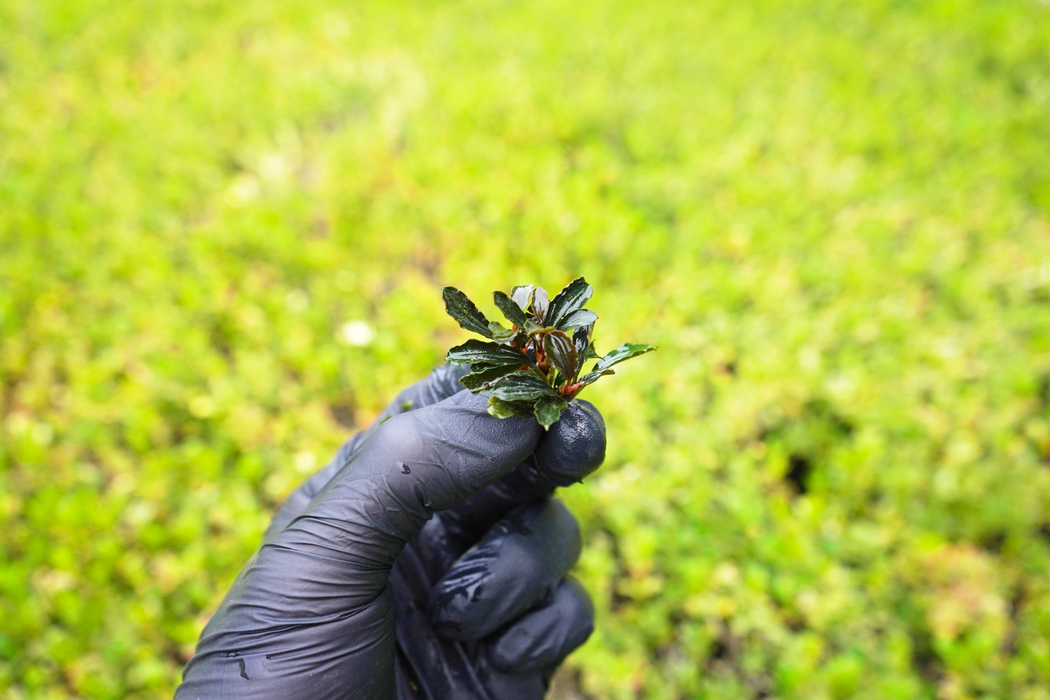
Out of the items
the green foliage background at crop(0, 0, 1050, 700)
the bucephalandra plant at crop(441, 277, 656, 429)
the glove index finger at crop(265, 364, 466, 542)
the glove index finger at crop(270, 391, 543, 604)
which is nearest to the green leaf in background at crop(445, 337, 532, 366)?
the bucephalandra plant at crop(441, 277, 656, 429)

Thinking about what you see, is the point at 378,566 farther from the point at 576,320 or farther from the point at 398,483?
the point at 576,320

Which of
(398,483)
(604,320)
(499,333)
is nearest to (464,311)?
(499,333)

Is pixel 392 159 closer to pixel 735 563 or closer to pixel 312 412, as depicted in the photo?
pixel 312 412

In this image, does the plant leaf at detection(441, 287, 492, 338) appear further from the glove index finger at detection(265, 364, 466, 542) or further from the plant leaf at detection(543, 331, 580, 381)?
the glove index finger at detection(265, 364, 466, 542)

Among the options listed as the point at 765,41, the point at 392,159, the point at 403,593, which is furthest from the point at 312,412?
the point at 765,41

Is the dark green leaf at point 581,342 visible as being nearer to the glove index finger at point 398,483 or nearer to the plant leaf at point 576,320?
the plant leaf at point 576,320

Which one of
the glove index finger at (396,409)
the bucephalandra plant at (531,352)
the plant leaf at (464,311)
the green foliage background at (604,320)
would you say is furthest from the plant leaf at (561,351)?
the green foliage background at (604,320)
